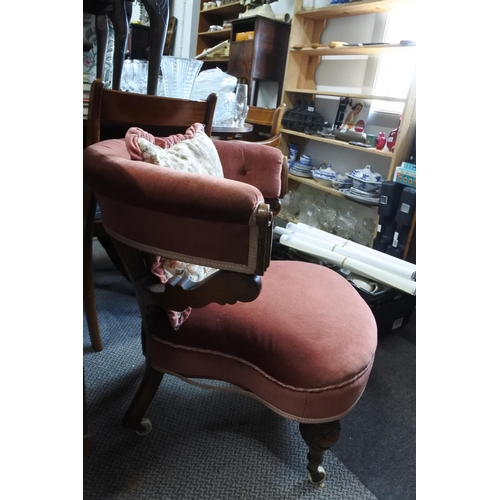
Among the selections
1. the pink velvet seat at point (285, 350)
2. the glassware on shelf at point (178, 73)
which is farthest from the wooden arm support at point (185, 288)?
the glassware on shelf at point (178, 73)

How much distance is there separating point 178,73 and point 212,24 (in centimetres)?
308

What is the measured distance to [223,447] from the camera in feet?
3.41

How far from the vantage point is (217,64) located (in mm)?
3627

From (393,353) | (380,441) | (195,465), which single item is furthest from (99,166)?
(393,353)

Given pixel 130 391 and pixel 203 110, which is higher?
pixel 203 110

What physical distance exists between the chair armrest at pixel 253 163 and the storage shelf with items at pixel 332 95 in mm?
1186

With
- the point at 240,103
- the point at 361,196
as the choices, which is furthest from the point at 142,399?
the point at 361,196

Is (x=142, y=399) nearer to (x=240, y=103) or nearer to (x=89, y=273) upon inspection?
(x=89, y=273)

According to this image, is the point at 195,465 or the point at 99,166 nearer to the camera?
the point at 99,166

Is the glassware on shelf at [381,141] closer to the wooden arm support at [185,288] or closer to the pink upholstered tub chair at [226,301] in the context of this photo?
the pink upholstered tub chair at [226,301]

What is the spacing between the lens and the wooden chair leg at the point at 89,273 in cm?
109
